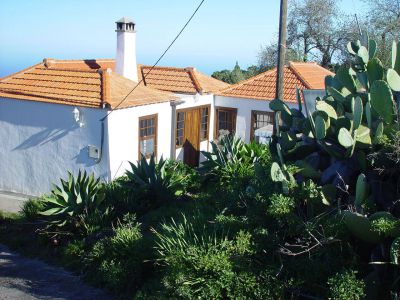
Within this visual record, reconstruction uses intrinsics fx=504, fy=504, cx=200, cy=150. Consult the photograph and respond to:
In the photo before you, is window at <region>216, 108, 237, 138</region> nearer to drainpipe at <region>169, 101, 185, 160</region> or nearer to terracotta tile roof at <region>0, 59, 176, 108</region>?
drainpipe at <region>169, 101, 185, 160</region>

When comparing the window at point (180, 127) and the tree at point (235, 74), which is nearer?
the window at point (180, 127)

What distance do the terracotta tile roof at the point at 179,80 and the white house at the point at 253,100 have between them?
2.47ft

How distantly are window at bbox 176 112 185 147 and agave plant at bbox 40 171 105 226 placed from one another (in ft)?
24.5

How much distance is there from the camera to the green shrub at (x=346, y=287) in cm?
516

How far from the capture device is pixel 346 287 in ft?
17.1

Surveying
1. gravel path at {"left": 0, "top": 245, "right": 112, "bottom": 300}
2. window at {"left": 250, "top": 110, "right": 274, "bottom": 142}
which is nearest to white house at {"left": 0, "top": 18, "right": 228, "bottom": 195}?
window at {"left": 250, "top": 110, "right": 274, "bottom": 142}

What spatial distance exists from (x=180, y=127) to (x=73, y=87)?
4.13 m

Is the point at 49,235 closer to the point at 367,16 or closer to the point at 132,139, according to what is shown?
the point at 132,139

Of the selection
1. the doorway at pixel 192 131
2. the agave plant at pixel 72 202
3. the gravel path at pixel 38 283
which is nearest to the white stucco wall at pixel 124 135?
the doorway at pixel 192 131

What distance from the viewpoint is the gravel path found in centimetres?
748

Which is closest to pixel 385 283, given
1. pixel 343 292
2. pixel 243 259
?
pixel 343 292

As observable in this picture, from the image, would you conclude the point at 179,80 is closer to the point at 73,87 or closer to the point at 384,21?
the point at 73,87

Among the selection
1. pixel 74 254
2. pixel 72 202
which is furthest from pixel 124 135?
pixel 74 254

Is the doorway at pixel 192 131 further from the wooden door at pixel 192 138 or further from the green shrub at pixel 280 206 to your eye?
the green shrub at pixel 280 206
